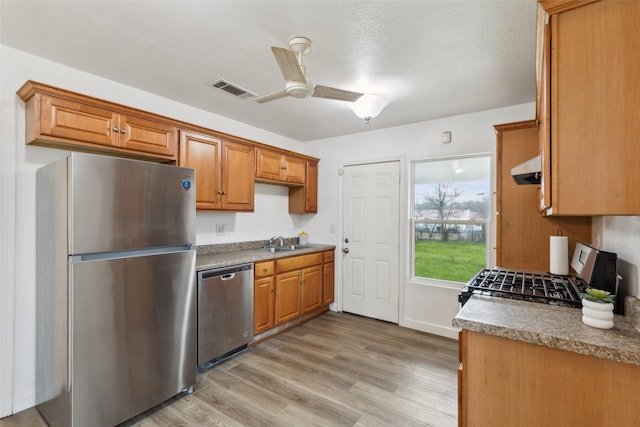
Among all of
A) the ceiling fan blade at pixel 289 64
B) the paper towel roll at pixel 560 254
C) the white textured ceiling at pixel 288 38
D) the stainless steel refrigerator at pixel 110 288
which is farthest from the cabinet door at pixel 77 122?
the paper towel roll at pixel 560 254

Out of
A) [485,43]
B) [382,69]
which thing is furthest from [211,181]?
[485,43]

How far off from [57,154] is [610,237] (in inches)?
147

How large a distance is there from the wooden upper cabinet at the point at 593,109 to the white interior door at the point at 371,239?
2.76 metres

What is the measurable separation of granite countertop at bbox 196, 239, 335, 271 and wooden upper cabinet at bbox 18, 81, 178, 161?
1.05 meters

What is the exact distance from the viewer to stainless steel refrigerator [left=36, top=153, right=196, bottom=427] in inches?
68.8

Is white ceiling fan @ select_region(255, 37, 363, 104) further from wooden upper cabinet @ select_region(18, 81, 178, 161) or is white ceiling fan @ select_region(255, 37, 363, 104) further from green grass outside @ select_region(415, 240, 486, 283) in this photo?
green grass outside @ select_region(415, 240, 486, 283)

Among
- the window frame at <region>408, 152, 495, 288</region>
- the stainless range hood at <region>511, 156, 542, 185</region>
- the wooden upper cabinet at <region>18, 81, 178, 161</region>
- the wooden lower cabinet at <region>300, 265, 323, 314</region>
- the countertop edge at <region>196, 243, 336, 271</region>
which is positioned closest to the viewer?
the stainless range hood at <region>511, 156, 542, 185</region>

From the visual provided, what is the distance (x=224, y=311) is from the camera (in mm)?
2744

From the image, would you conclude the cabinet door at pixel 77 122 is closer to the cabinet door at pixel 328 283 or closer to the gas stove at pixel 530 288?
the gas stove at pixel 530 288

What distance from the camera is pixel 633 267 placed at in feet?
4.30

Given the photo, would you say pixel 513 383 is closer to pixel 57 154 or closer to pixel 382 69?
pixel 382 69

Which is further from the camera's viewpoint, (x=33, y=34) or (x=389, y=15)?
(x=33, y=34)

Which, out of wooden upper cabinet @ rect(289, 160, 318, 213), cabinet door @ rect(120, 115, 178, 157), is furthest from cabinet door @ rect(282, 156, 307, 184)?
cabinet door @ rect(120, 115, 178, 157)

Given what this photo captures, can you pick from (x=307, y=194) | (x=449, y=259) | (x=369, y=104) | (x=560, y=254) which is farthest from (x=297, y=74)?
(x=449, y=259)
